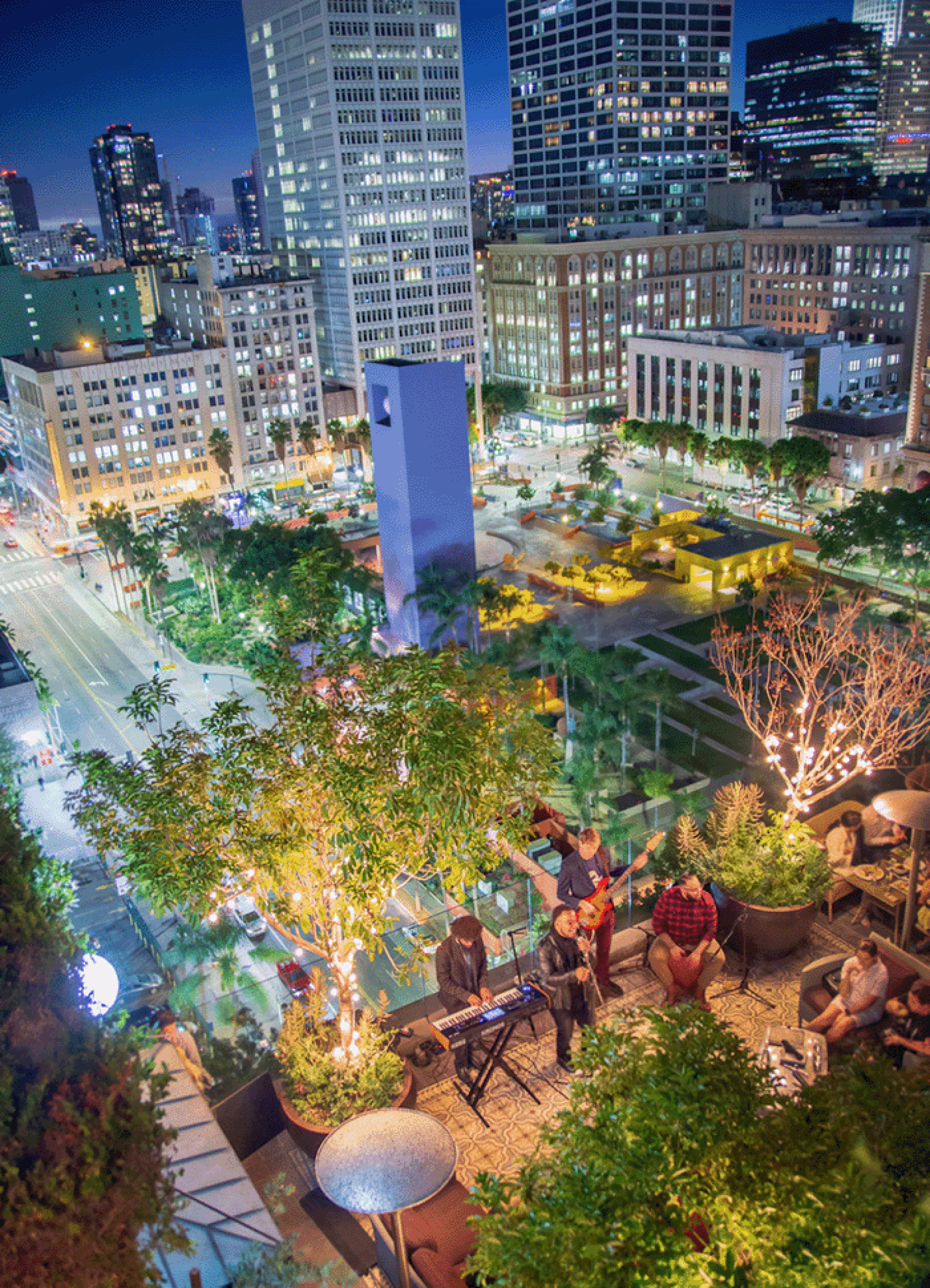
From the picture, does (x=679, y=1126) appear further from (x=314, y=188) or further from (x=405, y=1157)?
(x=314, y=188)

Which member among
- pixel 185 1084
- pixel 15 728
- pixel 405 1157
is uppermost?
pixel 405 1157

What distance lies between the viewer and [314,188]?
106 meters

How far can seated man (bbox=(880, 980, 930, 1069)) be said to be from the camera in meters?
Result: 11.6

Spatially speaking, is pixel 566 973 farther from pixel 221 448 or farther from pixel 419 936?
pixel 221 448

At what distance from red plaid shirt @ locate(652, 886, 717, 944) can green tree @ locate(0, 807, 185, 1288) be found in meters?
8.19

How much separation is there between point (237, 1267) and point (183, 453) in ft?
294

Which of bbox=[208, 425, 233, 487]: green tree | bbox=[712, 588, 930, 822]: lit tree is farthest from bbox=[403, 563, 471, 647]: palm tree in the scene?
bbox=[208, 425, 233, 487]: green tree

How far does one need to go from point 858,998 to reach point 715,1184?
6498mm

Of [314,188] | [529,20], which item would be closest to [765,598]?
[314,188]

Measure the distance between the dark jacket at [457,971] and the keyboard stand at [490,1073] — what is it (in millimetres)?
661

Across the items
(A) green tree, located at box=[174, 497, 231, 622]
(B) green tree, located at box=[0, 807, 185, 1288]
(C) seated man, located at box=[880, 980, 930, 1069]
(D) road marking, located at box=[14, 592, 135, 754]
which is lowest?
(D) road marking, located at box=[14, 592, 135, 754]

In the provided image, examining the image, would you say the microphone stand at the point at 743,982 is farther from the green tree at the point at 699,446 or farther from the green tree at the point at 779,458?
the green tree at the point at 699,446

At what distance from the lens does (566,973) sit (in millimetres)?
12711

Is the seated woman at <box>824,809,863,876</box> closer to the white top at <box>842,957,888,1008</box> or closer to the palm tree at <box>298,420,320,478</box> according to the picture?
the white top at <box>842,957,888,1008</box>
